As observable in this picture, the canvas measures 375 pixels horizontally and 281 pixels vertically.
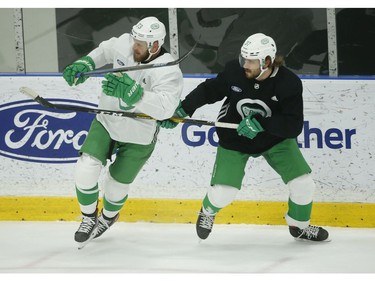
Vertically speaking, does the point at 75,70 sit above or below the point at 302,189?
above

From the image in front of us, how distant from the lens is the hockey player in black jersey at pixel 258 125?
15.1 ft

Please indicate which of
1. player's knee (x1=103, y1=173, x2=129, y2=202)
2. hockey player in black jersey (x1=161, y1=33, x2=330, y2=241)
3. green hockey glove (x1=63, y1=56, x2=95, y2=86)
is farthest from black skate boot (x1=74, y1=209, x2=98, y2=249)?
green hockey glove (x1=63, y1=56, x2=95, y2=86)

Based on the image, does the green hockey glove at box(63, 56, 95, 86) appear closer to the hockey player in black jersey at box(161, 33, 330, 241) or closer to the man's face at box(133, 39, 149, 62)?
the man's face at box(133, 39, 149, 62)

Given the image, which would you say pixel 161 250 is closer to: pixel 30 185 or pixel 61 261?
pixel 61 261

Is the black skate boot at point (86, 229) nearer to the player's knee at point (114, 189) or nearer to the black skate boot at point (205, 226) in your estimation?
the player's knee at point (114, 189)

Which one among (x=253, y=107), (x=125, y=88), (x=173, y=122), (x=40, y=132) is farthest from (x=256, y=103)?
(x=40, y=132)

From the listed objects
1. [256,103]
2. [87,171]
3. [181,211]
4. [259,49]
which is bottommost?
[181,211]

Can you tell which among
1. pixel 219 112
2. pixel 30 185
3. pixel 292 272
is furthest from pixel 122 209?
pixel 292 272

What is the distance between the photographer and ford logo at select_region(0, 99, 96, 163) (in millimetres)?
5375

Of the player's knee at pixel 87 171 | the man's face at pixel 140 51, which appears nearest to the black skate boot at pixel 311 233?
the player's knee at pixel 87 171

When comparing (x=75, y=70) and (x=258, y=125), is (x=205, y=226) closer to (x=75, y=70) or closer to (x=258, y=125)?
(x=258, y=125)

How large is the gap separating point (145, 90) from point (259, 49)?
508 mm

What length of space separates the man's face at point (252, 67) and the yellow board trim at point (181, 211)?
0.88 meters

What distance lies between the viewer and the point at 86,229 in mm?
4762
